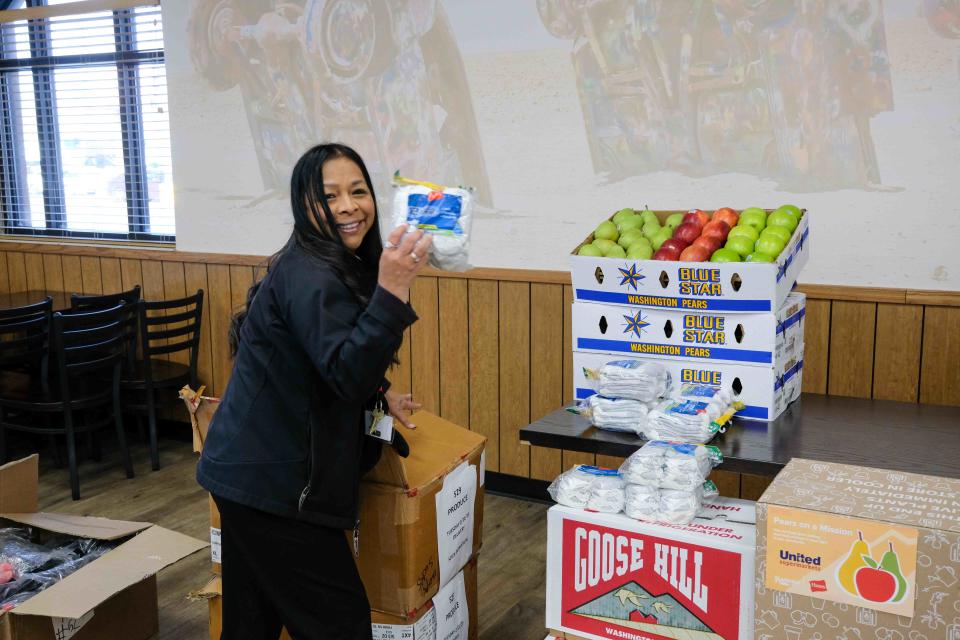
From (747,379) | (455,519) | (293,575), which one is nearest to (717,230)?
(747,379)

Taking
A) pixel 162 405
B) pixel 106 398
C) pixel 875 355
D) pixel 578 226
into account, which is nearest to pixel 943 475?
pixel 875 355

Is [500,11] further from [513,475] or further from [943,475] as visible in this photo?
[943,475]

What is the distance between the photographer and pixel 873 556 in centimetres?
149

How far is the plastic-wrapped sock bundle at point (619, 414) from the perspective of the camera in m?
2.00

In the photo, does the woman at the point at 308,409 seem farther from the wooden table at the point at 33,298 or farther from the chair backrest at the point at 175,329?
the wooden table at the point at 33,298

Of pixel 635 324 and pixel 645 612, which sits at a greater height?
pixel 635 324

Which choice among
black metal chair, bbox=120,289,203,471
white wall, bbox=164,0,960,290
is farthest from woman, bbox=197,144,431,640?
black metal chair, bbox=120,289,203,471

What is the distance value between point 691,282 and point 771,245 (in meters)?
0.21

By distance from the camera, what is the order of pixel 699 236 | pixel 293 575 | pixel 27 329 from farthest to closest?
pixel 27 329 < pixel 699 236 < pixel 293 575

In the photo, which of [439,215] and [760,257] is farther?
[760,257]

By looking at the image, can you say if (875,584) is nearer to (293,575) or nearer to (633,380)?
(633,380)

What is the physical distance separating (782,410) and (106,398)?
3.15m

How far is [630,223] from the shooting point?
2.39 m

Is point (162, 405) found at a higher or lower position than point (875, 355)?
lower
